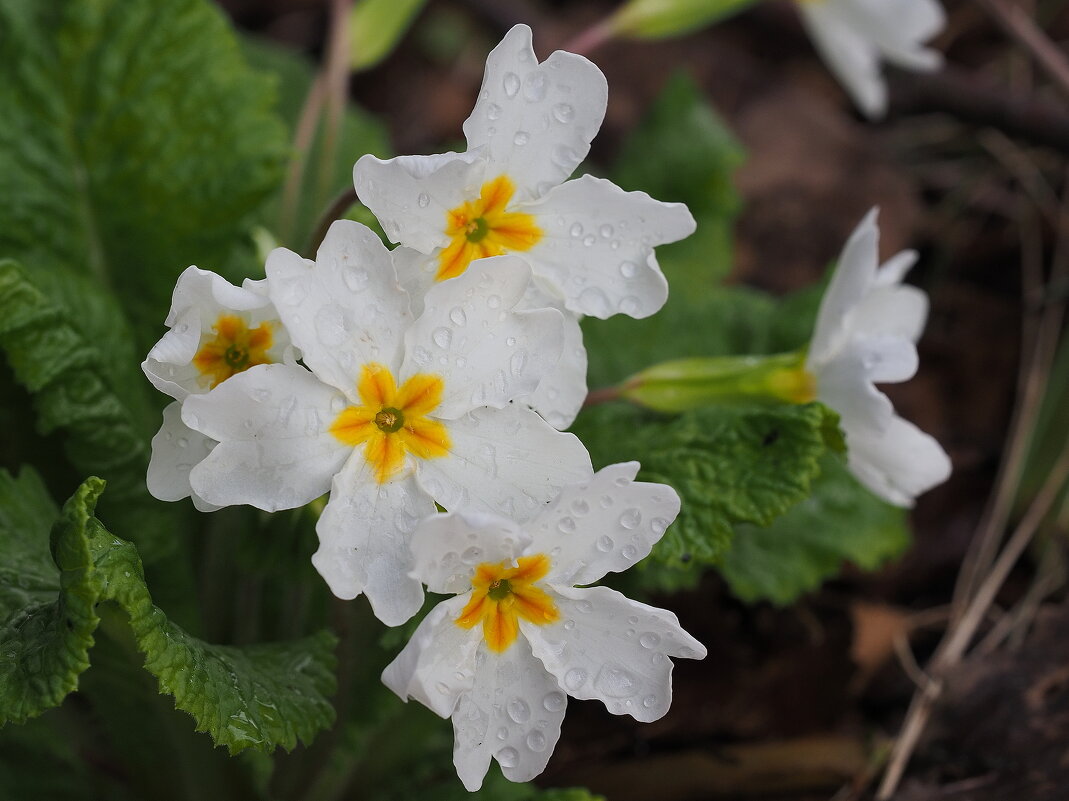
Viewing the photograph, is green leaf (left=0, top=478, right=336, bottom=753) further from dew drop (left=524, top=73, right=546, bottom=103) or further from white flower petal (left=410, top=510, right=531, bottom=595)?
dew drop (left=524, top=73, right=546, bottom=103)

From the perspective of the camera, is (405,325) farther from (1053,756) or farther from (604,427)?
(1053,756)

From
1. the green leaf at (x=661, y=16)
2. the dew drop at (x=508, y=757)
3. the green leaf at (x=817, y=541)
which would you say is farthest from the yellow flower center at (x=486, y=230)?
the green leaf at (x=661, y=16)

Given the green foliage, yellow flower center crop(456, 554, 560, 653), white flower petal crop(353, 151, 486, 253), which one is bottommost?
the green foliage

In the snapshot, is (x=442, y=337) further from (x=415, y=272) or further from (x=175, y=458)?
(x=175, y=458)

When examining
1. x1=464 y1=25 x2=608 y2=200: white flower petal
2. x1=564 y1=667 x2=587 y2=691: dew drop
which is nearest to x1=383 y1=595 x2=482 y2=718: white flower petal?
x1=564 y1=667 x2=587 y2=691: dew drop

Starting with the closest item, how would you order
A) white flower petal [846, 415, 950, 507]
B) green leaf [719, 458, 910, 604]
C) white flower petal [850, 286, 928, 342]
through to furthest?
white flower petal [846, 415, 950, 507], white flower petal [850, 286, 928, 342], green leaf [719, 458, 910, 604]

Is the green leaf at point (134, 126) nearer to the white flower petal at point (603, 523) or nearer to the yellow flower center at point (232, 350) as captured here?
the yellow flower center at point (232, 350)
